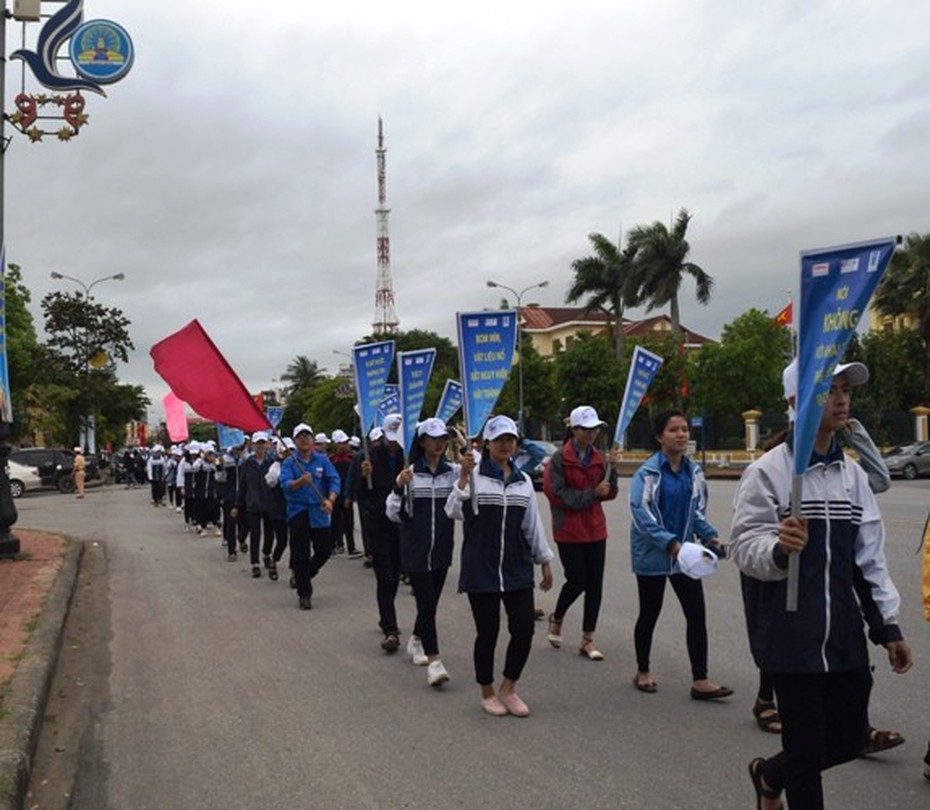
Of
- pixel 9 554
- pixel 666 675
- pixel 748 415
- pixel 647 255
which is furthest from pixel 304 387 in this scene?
pixel 666 675

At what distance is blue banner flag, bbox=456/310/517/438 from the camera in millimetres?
7258

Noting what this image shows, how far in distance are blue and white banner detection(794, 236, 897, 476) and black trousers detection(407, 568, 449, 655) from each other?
412 centimetres

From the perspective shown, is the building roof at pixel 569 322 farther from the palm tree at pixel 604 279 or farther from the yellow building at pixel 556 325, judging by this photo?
the palm tree at pixel 604 279

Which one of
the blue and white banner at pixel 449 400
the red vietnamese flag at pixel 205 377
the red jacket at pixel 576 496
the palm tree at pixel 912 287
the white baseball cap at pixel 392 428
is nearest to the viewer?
the red jacket at pixel 576 496

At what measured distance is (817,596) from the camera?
3586 millimetres

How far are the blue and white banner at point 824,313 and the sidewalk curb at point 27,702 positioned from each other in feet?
11.9

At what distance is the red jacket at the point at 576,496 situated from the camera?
7.58 meters

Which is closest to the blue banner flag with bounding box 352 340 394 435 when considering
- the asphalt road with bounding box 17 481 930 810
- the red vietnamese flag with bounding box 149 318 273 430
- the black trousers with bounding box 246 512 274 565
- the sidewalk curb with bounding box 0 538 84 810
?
the red vietnamese flag with bounding box 149 318 273 430

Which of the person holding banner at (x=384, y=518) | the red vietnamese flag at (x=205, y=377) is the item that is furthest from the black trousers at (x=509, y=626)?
the red vietnamese flag at (x=205, y=377)

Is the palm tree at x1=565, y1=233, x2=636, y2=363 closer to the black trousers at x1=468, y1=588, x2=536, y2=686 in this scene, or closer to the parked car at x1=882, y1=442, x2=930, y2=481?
the parked car at x1=882, y1=442, x2=930, y2=481

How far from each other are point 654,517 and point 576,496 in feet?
4.13

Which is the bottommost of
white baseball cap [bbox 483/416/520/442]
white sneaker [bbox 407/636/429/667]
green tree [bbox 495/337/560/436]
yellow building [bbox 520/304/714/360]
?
white sneaker [bbox 407/636/429/667]

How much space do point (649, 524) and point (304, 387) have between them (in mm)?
112615

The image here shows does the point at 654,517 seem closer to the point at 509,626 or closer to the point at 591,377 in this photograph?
the point at 509,626
